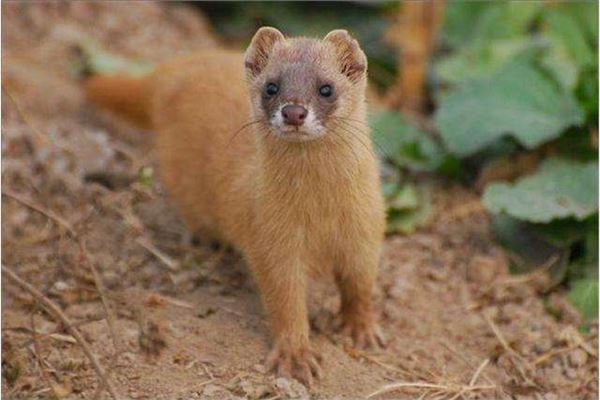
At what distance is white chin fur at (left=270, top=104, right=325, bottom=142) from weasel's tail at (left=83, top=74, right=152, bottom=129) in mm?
2180

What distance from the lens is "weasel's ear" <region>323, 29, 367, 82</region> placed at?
390 centimetres

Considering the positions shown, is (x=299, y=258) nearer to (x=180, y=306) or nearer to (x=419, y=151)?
(x=180, y=306)

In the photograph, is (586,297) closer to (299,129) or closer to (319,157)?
(319,157)

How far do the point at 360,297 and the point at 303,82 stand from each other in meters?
1.01

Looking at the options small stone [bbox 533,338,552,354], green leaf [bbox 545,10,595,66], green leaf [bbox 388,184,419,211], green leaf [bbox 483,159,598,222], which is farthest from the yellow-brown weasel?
green leaf [bbox 545,10,595,66]

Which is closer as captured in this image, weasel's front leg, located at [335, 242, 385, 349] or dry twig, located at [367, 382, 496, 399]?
dry twig, located at [367, 382, 496, 399]

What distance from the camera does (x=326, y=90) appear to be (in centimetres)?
376

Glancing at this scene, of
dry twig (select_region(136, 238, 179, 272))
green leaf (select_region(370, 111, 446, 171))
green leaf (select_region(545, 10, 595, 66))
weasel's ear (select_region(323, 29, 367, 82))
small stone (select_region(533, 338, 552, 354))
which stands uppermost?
green leaf (select_region(545, 10, 595, 66))

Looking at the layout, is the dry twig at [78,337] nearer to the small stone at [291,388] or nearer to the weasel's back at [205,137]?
the small stone at [291,388]

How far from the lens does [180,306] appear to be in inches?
173

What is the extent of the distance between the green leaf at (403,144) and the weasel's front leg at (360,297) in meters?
1.37

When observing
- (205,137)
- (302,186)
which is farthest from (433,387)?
(205,137)

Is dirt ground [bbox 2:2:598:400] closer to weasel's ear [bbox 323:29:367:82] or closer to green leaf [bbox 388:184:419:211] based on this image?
green leaf [bbox 388:184:419:211]

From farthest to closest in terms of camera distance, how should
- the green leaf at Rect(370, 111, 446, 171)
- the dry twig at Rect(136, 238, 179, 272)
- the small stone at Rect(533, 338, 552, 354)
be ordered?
the green leaf at Rect(370, 111, 446, 171), the dry twig at Rect(136, 238, 179, 272), the small stone at Rect(533, 338, 552, 354)
